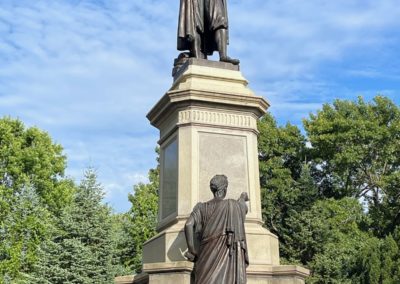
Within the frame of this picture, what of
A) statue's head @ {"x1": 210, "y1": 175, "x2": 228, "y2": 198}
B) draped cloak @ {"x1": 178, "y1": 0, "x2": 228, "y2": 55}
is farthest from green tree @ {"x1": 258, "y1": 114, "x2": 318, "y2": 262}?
statue's head @ {"x1": 210, "y1": 175, "x2": 228, "y2": 198}

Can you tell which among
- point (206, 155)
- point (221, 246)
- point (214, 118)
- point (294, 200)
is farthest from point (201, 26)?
point (294, 200)

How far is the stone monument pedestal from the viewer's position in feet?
29.2

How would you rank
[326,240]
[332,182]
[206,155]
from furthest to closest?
1. [332,182]
2. [326,240]
3. [206,155]

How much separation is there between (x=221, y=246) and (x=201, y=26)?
5353 millimetres

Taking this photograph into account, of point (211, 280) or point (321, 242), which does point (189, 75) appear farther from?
point (321, 242)

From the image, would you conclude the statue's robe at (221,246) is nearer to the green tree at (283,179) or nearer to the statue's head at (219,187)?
the statue's head at (219,187)

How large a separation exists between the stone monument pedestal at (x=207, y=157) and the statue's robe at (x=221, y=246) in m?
1.77

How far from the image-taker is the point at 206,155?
31.3 feet

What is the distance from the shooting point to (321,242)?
27594 mm

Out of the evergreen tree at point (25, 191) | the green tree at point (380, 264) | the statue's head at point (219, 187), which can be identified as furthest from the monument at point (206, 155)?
the evergreen tree at point (25, 191)

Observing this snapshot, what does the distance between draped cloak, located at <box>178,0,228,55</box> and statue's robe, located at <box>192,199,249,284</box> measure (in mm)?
4659

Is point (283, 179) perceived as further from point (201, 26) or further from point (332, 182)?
point (201, 26)

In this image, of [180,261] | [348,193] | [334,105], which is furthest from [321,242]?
[180,261]

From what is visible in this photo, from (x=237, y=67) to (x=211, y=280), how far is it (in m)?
4.90
